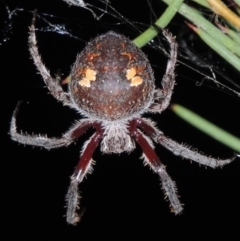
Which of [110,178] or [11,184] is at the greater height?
[110,178]

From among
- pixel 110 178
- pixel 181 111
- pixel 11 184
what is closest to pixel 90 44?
pixel 181 111

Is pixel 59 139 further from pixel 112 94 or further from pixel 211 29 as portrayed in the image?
pixel 211 29

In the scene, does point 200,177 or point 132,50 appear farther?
point 200,177

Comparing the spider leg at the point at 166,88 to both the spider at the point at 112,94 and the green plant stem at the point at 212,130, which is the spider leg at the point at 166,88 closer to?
the spider at the point at 112,94

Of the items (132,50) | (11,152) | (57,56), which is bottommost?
(11,152)

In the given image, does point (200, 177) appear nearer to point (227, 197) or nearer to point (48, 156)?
point (227, 197)

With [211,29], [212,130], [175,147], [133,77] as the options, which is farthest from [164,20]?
[175,147]
